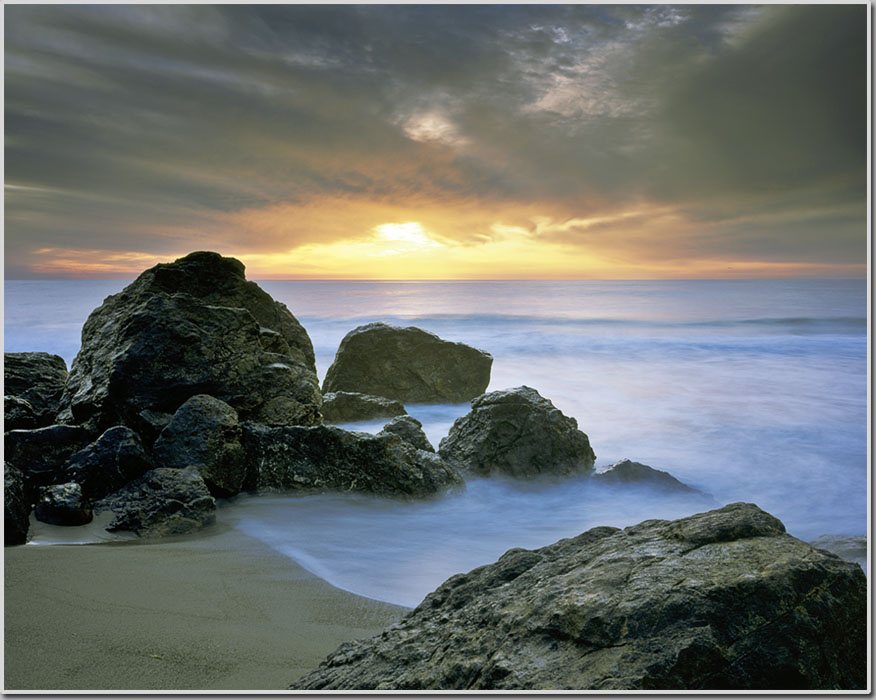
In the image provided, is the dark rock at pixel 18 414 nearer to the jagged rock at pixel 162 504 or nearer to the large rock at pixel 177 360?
the large rock at pixel 177 360

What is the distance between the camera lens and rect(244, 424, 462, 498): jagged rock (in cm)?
497

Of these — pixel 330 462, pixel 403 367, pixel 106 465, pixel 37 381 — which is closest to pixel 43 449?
pixel 106 465

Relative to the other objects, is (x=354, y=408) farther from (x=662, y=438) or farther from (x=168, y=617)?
(x=168, y=617)

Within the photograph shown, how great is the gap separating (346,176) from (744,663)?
3.77 metres

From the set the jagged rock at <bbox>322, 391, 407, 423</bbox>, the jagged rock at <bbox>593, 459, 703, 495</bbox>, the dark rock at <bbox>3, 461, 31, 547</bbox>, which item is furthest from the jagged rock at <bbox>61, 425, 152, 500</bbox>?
the jagged rock at <bbox>593, 459, 703, 495</bbox>

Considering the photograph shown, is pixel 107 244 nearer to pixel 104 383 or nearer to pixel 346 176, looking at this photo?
pixel 104 383

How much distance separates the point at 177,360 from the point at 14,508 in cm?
Result: 172

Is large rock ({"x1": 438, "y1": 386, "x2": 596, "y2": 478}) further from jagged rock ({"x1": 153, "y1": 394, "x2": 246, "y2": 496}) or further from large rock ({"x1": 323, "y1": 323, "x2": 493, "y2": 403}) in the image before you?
large rock ({"x1": 323, "y1": 323, "x2": 493, "y2": 403})

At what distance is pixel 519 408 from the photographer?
6.07 meters

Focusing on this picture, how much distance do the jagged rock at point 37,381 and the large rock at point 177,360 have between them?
551 millimetres

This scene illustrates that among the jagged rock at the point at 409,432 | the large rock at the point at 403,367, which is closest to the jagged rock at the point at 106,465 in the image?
the jagged rock at the point at 409,432

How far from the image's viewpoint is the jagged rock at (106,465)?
4.31 metres

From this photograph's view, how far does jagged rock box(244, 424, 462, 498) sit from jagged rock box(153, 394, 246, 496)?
183 mm

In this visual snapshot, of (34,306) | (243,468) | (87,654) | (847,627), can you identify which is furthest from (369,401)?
(847,627)
